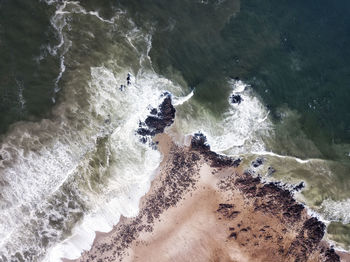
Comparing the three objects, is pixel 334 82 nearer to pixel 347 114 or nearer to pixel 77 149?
pixel 347 114

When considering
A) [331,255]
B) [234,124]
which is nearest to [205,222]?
[234,124]

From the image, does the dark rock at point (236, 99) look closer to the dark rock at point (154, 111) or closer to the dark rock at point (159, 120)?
the dark rock at point (159, 120)

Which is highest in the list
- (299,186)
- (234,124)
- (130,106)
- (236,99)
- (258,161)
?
(236,99)

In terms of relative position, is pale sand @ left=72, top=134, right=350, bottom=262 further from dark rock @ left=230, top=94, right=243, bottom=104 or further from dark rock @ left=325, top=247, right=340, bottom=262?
dark rock @ left=230, top=94, right=243, bottom=104

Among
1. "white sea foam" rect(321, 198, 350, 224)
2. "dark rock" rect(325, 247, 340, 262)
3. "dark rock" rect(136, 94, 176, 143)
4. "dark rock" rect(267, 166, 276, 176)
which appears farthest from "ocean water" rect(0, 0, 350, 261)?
"dark rock" rect(325, 247, 340, 262)

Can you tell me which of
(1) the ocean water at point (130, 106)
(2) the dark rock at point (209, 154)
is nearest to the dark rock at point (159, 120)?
(1) the ocean water at point (130, 106)

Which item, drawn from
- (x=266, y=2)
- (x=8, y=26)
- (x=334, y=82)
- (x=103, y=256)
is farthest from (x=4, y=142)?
(x=334, y=82)

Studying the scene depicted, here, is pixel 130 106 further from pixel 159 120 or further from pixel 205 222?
pixel 205 222
